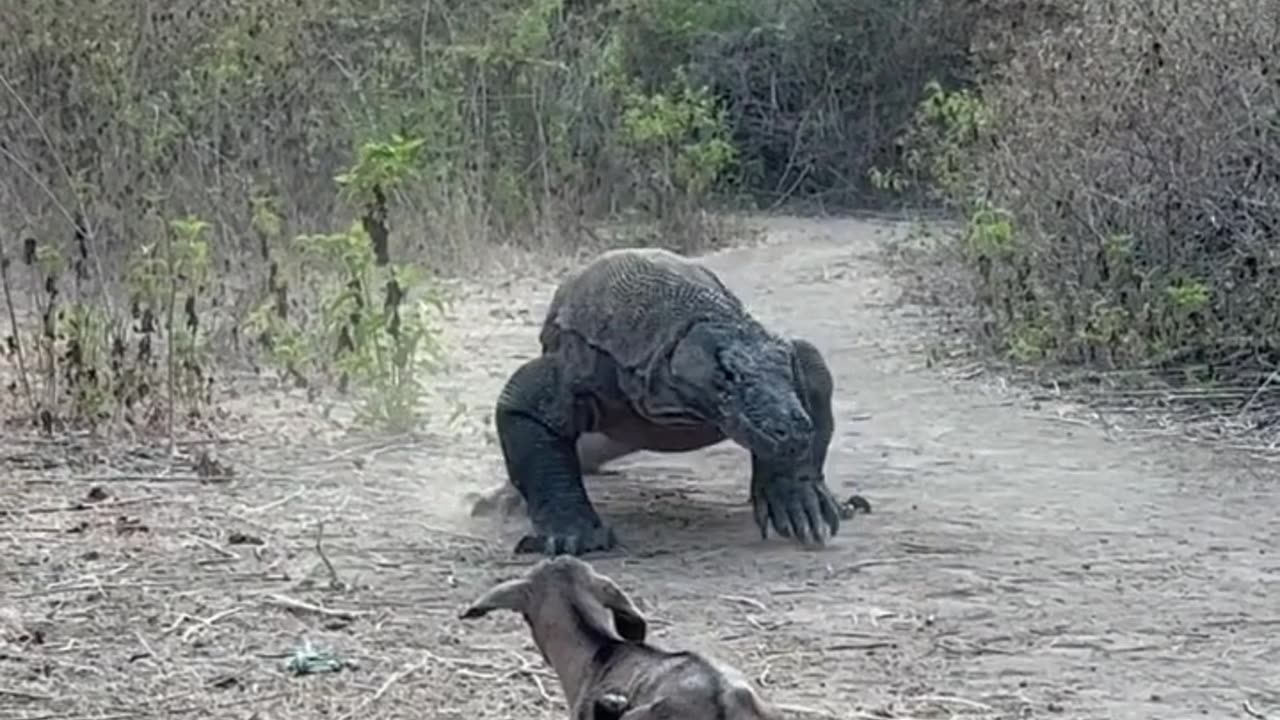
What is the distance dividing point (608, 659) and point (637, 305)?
2.39m

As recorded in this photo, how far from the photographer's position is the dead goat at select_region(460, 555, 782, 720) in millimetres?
3299

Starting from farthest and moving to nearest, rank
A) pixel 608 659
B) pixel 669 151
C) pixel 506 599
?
1. pixel 669 151
2. pixel 506 599
3. pixel 608 659

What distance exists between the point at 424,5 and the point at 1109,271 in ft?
16.2

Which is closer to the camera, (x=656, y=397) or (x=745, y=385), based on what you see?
(x=745, y=385)

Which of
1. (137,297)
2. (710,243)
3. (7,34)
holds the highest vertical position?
(7,34)

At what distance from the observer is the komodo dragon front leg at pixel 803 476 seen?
581 centimetres

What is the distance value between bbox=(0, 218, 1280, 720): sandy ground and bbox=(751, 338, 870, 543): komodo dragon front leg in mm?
68

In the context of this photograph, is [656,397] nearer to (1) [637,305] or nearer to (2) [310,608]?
(1) [637,305]

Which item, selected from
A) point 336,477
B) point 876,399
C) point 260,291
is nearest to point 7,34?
point 260,291

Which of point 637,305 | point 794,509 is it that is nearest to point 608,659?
point 794,509

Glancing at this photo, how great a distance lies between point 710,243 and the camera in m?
13.3

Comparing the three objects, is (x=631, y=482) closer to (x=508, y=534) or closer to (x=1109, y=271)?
(x=508, y=534)

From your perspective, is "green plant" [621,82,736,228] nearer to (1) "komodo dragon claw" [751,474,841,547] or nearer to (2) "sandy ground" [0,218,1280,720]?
(2) "sandy ground" [0,218,1280,720]

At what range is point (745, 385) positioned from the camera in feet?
18.5
